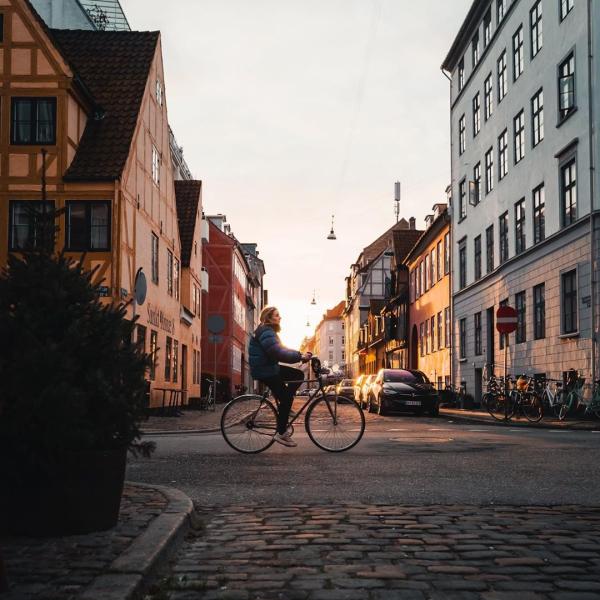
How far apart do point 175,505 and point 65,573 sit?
6.65 ft

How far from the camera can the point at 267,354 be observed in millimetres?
10914

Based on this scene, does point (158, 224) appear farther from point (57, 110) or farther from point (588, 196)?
point (588, 196)

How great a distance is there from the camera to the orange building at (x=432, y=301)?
141ft

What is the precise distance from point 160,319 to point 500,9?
1743cm

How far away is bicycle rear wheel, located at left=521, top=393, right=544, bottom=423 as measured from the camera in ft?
A: 73.6

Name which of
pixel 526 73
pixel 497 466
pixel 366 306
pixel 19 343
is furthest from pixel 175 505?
pixel 366 306

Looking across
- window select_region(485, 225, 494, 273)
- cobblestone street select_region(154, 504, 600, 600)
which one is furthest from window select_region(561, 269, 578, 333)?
cobblestone street select_region(154, 504, 600, 600)

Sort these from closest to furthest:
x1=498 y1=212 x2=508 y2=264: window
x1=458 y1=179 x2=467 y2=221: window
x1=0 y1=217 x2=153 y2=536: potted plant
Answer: x1=0 y1=217 x2=153 y2=536: potted plant, x1=498 y1=212 x2=508 y2=264: window, x1=458 y1=179 x2=467 y2=221: window

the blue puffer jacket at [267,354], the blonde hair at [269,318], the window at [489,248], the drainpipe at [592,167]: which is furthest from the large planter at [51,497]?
the window at [489,248]

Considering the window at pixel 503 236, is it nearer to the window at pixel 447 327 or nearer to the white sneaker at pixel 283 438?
the window at pixel 447 327

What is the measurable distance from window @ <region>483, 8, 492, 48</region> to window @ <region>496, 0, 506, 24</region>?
4.32 ft

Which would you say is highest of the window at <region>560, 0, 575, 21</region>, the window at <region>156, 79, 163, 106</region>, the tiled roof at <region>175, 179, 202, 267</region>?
the window at <region>560, 0, 575, 21</region>

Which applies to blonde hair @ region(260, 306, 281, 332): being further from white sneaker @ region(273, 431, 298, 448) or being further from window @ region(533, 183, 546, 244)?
window @ region(533, 183, 546, 244)

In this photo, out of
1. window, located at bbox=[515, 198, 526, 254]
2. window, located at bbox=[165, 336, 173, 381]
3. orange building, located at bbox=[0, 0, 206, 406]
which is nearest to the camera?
orange building, located at bbox=[0, 0, 206, 406]
